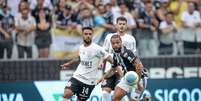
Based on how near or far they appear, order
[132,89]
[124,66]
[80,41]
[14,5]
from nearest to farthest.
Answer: [124,66] < [132,89] < [80,41] < [14,5]

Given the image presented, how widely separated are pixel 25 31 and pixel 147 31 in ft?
10.2

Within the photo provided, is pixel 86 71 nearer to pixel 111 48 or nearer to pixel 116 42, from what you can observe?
pixel 111 48

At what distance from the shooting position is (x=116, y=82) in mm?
15133

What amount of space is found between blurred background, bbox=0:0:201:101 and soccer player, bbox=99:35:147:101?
224 cm

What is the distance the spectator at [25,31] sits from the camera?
17781 millimetres

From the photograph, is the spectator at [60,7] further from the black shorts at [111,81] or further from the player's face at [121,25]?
the player's face at [121,25]

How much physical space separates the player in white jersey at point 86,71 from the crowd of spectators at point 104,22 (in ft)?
10.8

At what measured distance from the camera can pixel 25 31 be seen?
17.9 meters

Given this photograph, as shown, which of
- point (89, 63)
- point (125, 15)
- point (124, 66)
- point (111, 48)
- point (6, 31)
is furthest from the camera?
point (125, 15)

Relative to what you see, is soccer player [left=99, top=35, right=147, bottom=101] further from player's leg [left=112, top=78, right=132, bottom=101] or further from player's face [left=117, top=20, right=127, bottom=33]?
player's face [left=117, top=20, right=127, bottom=33]

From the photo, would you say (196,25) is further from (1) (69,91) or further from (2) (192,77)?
(1) (69,91)

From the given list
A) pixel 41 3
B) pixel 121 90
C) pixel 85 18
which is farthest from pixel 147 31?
pixel 121 90

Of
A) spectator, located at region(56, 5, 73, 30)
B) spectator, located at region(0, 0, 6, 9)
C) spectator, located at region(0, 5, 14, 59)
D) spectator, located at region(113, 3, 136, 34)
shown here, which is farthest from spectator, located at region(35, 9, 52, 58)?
spectator, located at region(113, 3, 136, 34)

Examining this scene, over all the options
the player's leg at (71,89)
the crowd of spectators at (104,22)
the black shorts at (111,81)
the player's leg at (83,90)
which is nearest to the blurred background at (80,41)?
the crowd of spectators at (104,22)
